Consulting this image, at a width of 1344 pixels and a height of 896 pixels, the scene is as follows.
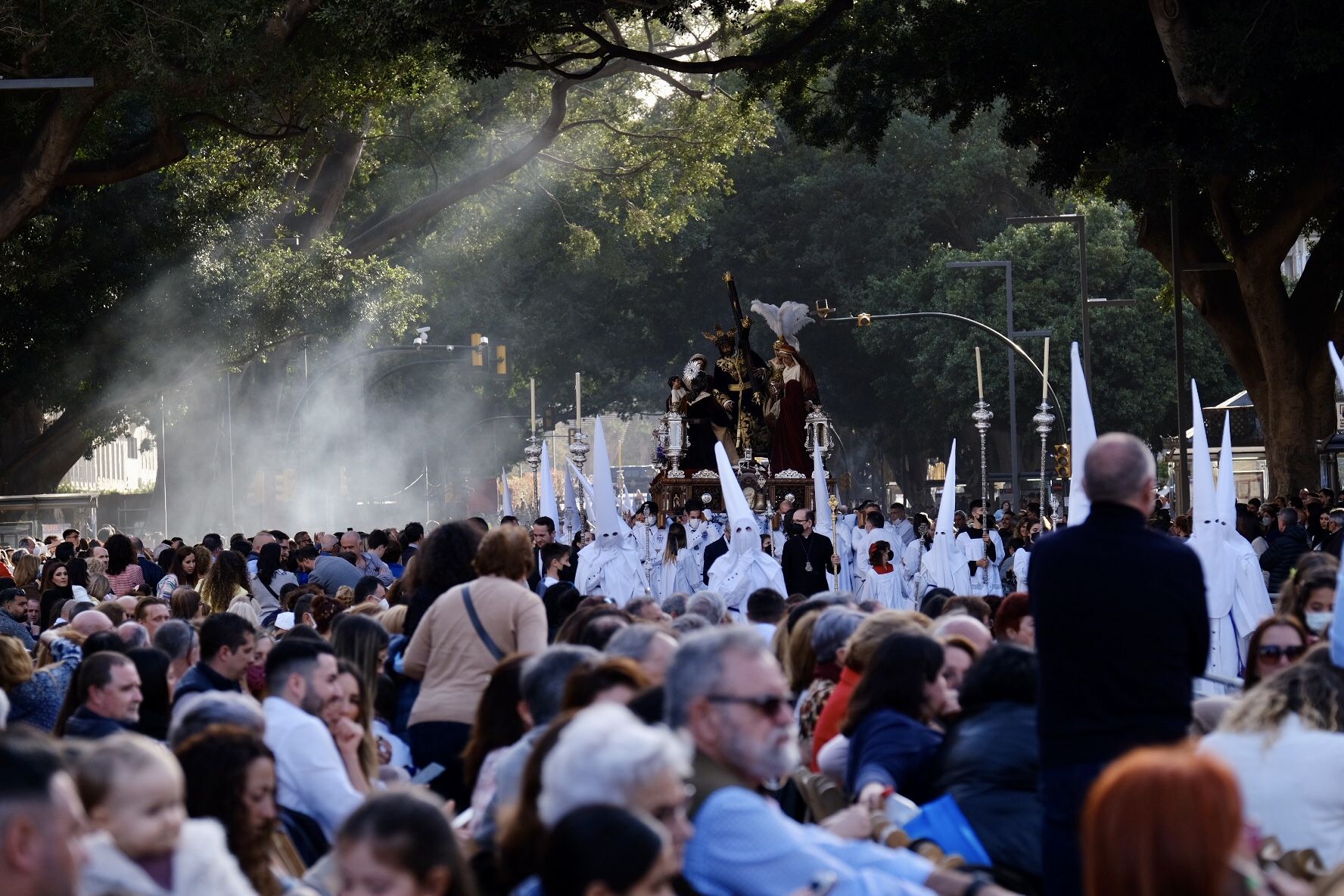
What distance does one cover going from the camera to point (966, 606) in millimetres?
10039

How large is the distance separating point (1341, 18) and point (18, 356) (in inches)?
841

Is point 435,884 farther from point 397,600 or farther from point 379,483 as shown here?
point 379,483

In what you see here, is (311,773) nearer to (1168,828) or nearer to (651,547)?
(1168,828)

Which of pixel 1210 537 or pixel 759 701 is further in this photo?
pixel 1210 537

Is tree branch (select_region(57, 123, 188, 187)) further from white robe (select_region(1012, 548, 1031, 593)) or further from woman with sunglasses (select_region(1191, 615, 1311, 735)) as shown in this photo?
woman with sunglasses (select_region(1191, 615, 1311, 735))

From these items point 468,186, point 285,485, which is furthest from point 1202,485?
point 285,485

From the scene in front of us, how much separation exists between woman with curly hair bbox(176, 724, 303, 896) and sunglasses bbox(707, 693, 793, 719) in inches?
54.2

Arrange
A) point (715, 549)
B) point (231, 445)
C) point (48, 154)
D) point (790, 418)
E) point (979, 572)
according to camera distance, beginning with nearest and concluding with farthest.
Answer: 1. point (715, 549)
2. point (979, 572)
3. point (48, 154)
4. point (790, 418)
5. point (231, 445)

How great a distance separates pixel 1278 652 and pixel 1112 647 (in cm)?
173

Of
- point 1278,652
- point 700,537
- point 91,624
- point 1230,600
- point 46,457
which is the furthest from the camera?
point 46,457

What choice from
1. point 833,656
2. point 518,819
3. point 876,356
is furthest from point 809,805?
point 876,356

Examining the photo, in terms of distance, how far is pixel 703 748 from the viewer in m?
4.86

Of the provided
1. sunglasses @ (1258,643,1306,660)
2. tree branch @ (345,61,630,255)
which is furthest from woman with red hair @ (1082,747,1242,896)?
tree branch @ (345,61,630,255)

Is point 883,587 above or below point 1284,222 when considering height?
below
